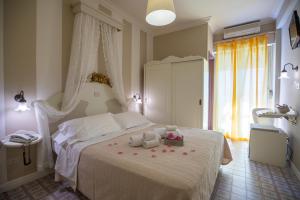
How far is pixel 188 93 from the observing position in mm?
3506

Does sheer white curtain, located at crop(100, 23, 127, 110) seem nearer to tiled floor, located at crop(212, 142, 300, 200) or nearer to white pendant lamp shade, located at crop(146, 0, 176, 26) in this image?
white pendant lamp shade, located at crop(146, 0, 176, 26)

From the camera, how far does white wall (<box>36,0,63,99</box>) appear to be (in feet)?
6.92

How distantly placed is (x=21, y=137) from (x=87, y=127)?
72 centimetres

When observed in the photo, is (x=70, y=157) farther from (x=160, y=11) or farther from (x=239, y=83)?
(x=239, y=83)

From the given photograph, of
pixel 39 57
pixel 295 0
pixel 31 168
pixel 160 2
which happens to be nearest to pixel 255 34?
pixel 295 0

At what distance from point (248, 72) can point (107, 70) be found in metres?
3.47

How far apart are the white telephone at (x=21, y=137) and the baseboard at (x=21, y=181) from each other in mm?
635

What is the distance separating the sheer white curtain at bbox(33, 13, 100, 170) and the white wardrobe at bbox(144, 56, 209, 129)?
1.63 meters

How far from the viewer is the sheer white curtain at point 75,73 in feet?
6.88

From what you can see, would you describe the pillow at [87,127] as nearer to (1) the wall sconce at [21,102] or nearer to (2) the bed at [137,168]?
(2) the bed at [137,168]

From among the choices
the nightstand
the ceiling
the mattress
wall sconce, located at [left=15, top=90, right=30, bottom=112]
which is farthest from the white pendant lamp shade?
the nightstand

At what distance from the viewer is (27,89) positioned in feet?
6.63

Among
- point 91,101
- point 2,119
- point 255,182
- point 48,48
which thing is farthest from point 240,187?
point 48,48

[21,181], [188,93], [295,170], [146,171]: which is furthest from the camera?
[188,93]
